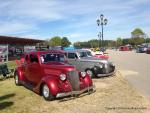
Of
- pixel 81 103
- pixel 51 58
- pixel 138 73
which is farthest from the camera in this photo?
pixel 138 73

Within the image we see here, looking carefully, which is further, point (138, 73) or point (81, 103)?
point (138, 73)

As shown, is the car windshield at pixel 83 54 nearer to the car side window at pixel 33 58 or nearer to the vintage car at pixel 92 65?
the vintage car at pixel 92 65

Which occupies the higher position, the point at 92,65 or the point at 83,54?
the point at 83,54

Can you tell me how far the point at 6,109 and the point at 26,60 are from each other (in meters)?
4.06

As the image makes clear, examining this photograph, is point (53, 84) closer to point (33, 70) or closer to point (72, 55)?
point (33, 70)

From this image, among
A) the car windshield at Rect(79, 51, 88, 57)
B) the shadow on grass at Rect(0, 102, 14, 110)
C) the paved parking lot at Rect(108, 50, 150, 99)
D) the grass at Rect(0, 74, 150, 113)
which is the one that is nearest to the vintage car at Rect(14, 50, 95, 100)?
the grass at Rect(0, 74, 150, 113)

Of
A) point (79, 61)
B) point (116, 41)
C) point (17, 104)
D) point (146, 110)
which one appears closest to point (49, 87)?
point (17, 104)

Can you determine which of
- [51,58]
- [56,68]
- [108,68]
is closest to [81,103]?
[56,68]

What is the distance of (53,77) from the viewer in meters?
10.1

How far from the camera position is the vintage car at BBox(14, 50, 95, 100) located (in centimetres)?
981

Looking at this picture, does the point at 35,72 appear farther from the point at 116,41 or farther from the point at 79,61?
the point at 116,41

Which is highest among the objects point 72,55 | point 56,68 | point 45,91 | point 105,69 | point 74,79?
point 72,55

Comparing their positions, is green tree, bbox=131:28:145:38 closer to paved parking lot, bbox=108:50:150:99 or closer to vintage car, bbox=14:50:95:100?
paved parking lot, bbox=108:50:150:99

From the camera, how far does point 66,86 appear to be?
9.91 m
